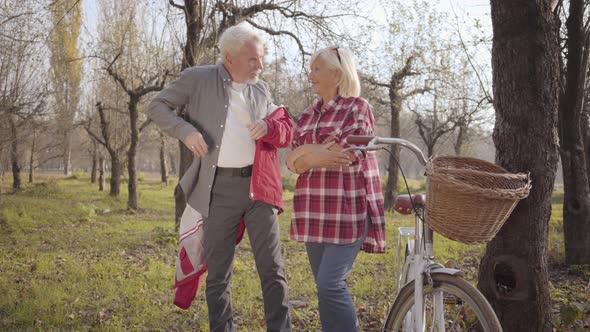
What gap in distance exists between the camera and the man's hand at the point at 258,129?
294 cm

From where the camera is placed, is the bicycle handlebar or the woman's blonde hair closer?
the bicycle handlebar

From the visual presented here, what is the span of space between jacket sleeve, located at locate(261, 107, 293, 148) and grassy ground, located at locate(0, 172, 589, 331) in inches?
71.3

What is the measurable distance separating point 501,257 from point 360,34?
24.1 feet

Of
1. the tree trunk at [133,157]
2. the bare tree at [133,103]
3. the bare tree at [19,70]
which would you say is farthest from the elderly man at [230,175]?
the tree trunk at [133,157]

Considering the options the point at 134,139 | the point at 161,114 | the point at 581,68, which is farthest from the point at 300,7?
the point at 134,139

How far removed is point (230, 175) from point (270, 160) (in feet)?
0.95

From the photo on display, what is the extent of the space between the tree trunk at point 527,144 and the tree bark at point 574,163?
4119mm

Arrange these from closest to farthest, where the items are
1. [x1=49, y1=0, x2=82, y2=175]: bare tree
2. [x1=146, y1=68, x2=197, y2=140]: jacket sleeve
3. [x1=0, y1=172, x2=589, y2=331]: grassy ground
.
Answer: [x1=146, y1=68, x2=197, y2=140]: jacket sleeve
[x1=0, y1=172, x2=589, y2=331]: grassy ground
[x1=49, y1=0, x2=82, y2=175]: bare tree

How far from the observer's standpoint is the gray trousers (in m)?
3.10

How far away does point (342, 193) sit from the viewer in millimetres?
2801

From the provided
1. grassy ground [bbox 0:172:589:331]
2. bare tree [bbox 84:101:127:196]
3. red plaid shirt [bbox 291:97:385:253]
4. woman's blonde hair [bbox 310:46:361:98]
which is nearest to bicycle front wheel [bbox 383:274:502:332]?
red plaid shirt [bbox 291:97:385:253]

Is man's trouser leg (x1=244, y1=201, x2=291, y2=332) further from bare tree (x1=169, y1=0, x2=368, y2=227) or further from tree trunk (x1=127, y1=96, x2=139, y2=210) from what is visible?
tree trunk (x1=127, y1=96, x2=139, y2=210)

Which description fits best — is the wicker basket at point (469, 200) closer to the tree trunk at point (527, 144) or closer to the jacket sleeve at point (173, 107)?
the tree trunk at point (527, 144)

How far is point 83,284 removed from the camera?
5.55 metres
